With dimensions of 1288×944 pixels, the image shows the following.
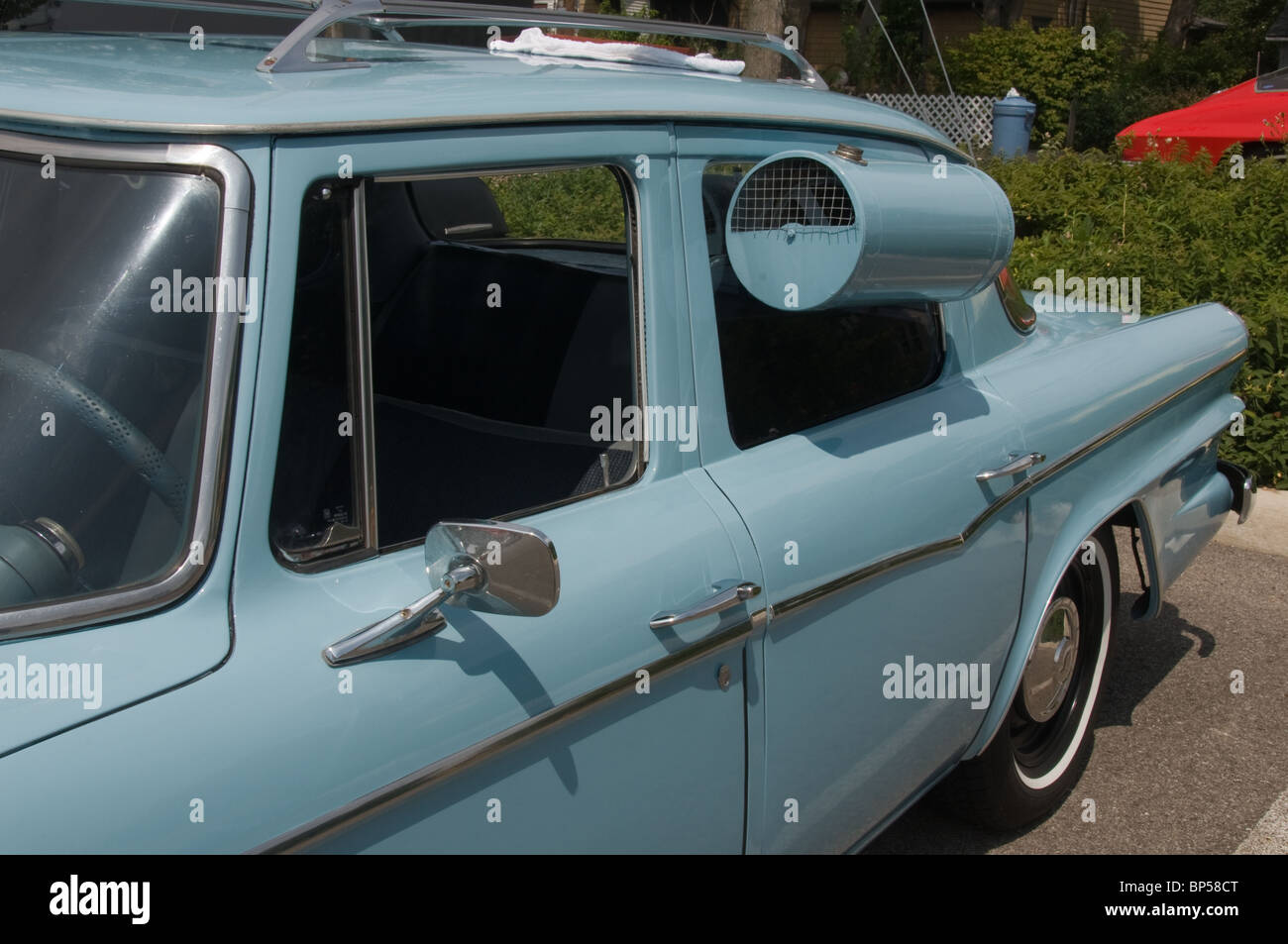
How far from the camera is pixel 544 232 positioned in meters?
2.86

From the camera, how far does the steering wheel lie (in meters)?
1.61

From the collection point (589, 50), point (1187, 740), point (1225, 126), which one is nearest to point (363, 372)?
point (589, 50)

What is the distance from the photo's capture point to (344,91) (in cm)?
178

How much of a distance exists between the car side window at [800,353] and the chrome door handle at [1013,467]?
25 centimetres

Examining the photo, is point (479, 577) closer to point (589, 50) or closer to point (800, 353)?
point (800, 353)

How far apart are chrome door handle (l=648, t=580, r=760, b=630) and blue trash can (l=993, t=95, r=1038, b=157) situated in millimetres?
13717

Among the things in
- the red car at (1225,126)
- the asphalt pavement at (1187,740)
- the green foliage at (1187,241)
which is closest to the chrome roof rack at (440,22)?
the asphalt pavement at (1187,740)

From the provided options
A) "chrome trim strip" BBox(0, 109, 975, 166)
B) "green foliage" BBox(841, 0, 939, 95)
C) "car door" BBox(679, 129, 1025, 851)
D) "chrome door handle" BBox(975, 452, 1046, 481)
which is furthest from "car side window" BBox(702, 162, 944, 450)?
"green foliage" BBox(841, 0, 939, 95)

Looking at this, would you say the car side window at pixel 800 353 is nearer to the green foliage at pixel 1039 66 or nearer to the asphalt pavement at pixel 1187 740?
the asphalt pavement at pixel 1187 740

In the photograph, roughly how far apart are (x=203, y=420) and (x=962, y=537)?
5.21 feet

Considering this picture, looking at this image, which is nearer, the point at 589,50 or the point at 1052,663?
the point at 589,50

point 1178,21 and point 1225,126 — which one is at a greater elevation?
point 1178,21
